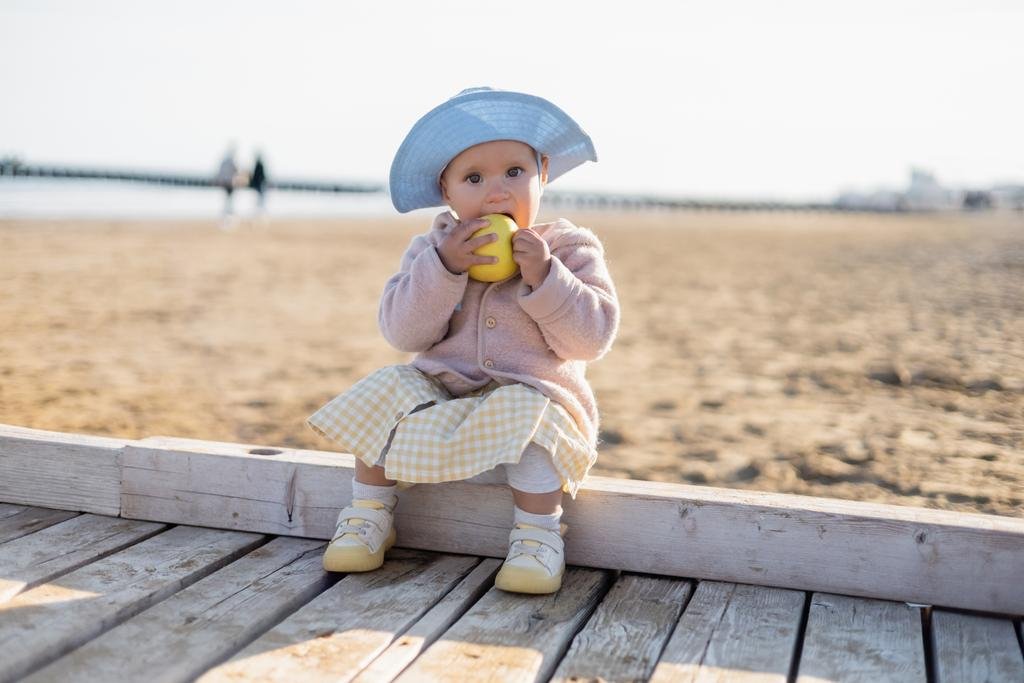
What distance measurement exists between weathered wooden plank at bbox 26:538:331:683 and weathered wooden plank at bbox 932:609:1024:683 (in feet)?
4.29

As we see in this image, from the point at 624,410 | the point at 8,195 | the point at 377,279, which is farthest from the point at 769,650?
the point at 8,195

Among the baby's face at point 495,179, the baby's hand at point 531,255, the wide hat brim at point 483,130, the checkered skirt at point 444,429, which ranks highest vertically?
the wide hat brim at point 483,130

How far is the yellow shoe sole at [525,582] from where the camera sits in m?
2.27

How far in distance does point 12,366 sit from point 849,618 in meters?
5.07

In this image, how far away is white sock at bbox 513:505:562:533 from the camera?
2400 millimetres

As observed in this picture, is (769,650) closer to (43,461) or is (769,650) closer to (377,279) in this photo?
(43,461)

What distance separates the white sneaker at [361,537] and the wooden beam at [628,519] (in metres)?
0.13

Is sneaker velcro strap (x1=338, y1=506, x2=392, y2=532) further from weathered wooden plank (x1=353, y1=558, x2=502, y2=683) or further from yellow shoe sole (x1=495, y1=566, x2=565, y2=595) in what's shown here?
yellow shoe sole (x1=495, y1=566, x2=565, y2=595)

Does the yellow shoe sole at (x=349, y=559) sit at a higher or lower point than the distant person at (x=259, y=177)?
lower

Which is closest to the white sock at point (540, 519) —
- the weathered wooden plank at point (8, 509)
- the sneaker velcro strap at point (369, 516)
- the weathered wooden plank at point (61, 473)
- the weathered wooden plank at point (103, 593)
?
the sneaker velcro strap at point (369, 516)

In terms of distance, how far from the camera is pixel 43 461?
2779mm

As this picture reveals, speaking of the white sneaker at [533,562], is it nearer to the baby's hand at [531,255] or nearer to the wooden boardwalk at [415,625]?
the wooden boardwalk at [415,625]

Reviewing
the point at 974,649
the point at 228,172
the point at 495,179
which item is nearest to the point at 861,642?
the point at 974,649

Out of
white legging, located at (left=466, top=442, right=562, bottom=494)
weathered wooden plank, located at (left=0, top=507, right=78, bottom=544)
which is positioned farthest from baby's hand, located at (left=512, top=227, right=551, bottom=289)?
weathered wooden plank, located at (left=0, top=507, right=78, bottom=544)
